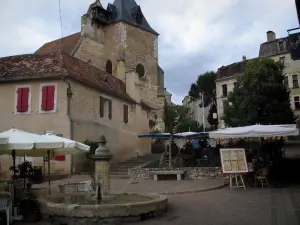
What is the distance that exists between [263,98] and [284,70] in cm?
2123

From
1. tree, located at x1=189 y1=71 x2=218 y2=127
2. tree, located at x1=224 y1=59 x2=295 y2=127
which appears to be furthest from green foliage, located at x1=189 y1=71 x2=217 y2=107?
tree, located at x1=224 y1=59 x2=295 y2=127

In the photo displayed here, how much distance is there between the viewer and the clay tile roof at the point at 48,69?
2002 cm

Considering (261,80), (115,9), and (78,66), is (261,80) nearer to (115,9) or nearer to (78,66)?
(78,66)

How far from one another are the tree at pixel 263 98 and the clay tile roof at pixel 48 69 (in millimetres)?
9129

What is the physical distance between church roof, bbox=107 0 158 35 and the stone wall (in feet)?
78.0

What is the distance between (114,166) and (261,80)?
39.4 ft

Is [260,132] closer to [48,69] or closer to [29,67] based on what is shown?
[48,69]

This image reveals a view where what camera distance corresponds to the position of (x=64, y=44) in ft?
119

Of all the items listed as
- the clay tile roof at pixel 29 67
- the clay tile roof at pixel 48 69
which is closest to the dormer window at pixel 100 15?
the clay tile roof at pixel 48 69

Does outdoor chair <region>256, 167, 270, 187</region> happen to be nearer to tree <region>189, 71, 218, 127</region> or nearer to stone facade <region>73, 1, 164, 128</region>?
stone facade <region>73, 1, 164, 128</region>

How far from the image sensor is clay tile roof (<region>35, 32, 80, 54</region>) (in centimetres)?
3469

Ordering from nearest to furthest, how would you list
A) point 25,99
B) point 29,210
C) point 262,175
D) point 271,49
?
1. point 29,210
2. point 262,175
3. point 25,99
4. point 271,49

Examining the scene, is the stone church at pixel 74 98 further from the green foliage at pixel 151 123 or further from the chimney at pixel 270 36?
the chimney at pixel 270 36

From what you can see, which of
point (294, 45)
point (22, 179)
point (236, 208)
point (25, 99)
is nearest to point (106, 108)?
point (25, 99)
